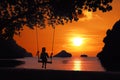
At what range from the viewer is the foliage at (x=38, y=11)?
1415 inches

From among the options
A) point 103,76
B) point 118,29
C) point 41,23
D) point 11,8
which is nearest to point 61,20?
point 41,23

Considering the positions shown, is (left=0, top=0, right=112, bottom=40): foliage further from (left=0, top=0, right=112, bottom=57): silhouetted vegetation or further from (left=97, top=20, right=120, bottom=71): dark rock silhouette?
(left=97, top=20, right=120, bottom=71): dark rock silhouette

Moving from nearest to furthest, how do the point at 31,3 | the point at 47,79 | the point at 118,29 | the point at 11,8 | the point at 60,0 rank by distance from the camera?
the point at 47,79 → the point at 60,0 → the point at 31,3 → the point at 11,8 → the point at 118,29

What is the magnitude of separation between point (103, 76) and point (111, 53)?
15467 cm

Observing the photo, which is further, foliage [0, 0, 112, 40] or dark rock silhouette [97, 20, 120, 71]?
dark rock silhouette [97, 20, 120, 71]

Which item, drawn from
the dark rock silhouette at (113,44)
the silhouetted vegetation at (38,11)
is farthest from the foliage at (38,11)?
the dark rock silhouette at (113,44)

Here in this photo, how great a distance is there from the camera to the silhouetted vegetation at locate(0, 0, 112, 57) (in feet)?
118

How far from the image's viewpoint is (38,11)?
39.5 metres

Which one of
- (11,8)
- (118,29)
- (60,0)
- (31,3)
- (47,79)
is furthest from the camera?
(118,29)

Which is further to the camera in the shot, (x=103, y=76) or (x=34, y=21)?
(x=34, y=21)

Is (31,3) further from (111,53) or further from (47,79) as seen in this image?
(111,53)

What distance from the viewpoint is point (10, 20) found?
130 ft

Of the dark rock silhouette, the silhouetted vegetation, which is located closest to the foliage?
the silhouetted vegetation

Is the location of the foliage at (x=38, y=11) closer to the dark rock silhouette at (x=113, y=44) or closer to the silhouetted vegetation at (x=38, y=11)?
the silhouetted vegetation at (x=38, y=11)
